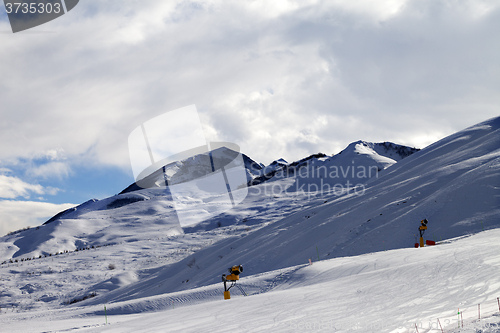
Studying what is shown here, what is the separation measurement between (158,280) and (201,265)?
8.69 ft

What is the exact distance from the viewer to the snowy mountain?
6.13 meters

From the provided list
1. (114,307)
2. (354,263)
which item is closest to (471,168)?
(354,263)

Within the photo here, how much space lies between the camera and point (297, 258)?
15.8m

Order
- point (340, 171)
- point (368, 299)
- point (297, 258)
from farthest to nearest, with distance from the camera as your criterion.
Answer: point (340, 171)
point (297, 258)
point (368, 299)

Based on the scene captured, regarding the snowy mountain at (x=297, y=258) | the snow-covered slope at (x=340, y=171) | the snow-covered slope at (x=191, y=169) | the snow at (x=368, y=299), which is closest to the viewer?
the snow at (x=368, y=299)

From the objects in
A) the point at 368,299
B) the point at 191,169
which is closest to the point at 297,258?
the point at 368,299

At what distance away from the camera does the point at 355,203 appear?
68.1ft

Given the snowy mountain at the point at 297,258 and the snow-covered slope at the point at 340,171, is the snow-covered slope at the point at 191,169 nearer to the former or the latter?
the snow-covered slope at the point at 340,171

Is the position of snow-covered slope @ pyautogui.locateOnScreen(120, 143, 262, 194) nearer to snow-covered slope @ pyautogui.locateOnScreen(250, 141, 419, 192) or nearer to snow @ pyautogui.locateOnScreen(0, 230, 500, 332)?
snow-covered slope @ pyautogui.locateOnScreen(250, 141, 419, 192)

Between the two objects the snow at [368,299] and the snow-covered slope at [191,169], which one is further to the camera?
the snow-covered slope at [191,169]

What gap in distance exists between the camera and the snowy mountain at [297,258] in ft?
20.1

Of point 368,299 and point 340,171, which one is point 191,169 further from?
point 368,299

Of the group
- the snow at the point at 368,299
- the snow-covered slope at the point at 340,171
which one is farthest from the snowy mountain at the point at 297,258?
the snow-covered slope at the point at 340,171

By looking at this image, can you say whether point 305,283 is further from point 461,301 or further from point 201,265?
point 201,265
